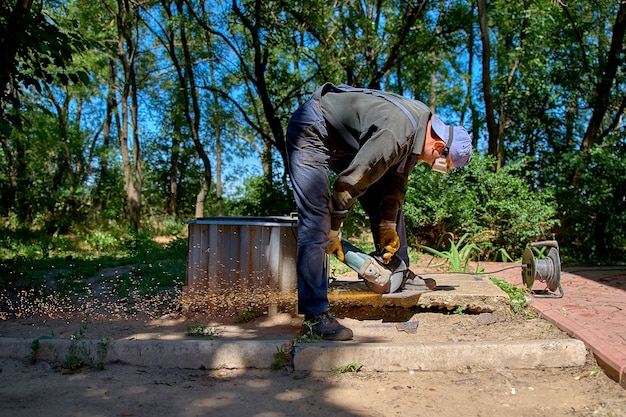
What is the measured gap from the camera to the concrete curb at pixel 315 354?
2646 millimetres

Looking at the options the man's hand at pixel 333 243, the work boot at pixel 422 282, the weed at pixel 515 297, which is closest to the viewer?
the man's hand at pixel 333 243

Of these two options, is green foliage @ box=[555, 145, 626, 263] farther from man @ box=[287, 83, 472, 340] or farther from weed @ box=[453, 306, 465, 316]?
man @ box=[287, 83, 472, 340]

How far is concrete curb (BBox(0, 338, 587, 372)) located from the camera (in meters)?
2.65

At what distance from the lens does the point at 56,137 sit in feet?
48.3

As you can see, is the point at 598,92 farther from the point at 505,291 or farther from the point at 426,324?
the point at 426,324

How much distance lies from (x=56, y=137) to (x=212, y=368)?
46.8ft

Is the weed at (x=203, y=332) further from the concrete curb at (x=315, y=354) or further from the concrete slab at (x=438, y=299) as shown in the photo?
the concrete slab at (x=438, y=299)

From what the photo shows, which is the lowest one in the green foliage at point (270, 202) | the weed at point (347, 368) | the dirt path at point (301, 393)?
the dirt path at point (301, 393)

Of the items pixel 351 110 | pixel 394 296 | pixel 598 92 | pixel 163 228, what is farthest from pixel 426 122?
pixel 163 228

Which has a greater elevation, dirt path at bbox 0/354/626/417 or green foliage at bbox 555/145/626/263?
green foliage at bbox 555/145/626/263

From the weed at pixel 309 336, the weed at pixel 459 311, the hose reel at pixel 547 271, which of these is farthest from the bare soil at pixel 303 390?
Answer: the hose reel at pixel 547 271

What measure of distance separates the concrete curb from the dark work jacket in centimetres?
85

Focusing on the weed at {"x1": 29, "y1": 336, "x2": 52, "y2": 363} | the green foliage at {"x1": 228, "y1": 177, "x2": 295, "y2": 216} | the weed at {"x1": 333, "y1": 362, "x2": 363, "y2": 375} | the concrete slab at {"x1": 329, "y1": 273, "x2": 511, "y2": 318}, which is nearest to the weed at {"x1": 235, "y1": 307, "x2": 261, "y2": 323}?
the concrete slab at {"x1": 329, "y1": 273, "x2": 511, "y2": 318}

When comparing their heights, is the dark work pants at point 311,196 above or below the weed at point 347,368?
above
